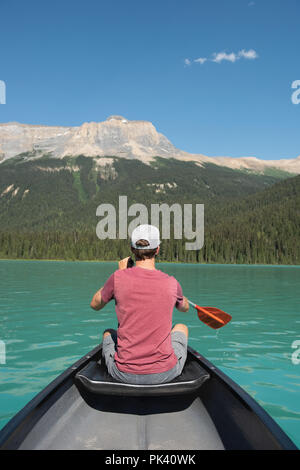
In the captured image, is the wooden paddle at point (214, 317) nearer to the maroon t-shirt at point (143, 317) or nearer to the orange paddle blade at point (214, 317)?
the orange paddle blade at point (214, 317)

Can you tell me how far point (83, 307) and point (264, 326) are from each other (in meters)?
11.2

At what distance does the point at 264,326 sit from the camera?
1752 cm

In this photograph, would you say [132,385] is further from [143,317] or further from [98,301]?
[98,301]

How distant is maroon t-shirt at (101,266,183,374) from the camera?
5.45m

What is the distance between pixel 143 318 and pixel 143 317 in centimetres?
2

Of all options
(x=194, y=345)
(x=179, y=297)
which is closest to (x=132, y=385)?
(x=179, y=297)

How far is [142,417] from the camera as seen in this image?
5652mm

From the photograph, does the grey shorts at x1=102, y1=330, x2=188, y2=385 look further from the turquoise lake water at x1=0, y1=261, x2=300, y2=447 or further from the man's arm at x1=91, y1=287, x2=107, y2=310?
the turquoise lake water at x1=0, y1=261, x2=300, y2=447

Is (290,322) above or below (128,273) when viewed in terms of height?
below

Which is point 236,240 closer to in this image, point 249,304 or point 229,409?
point 249,304

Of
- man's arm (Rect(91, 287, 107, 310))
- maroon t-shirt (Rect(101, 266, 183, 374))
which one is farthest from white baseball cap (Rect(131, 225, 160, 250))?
man's arm (Rect(91, 287, 107, 310))

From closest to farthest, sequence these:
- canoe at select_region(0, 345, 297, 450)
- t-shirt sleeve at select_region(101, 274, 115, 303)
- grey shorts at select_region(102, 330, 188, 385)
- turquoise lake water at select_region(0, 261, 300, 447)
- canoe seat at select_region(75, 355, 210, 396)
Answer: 1. canoe at select_region(0, 345, 297, 450)
2. canoe seat at select_region(75, 355, 210, 396)
3. grey shorts at select_region(102, 330, 188, 385)
4. t-shirt sleeve at select_region(101, 274, 115, 303)
5. turquoise lake water at select_region(0, 261, 300, 447)

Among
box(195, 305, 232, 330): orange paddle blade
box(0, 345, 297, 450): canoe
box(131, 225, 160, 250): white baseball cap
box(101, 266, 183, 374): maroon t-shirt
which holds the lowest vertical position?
box(0, 345, 297, 450): canoe
